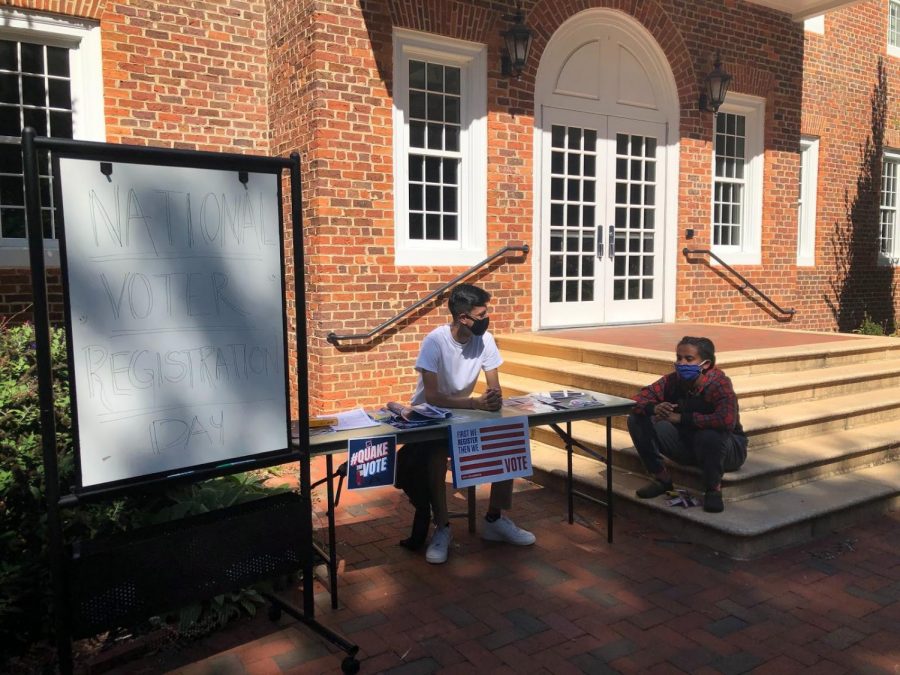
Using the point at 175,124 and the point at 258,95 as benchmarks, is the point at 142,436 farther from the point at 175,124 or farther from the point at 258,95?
the point at 258,95

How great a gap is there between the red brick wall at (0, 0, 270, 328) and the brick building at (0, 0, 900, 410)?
0.02 metres

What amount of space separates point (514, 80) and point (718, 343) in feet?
12.0

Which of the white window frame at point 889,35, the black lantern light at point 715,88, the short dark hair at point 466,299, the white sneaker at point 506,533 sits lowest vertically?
the white sneaker at point 506,533

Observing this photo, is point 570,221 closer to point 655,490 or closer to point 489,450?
point 655,490

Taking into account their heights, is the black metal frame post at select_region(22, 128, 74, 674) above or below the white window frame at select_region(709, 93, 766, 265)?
below

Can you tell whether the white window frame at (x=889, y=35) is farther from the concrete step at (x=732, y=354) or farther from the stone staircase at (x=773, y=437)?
the stone staircase at (x=773, y=437)

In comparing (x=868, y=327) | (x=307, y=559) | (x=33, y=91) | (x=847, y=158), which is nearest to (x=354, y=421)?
(x=307, y=559)

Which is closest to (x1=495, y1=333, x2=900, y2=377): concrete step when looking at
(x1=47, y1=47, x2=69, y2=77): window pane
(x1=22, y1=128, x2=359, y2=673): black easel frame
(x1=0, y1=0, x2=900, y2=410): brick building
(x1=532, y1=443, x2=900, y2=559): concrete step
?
(x1=0, y1=0, x2=900, y2=410): brick building

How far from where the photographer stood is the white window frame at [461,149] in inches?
297

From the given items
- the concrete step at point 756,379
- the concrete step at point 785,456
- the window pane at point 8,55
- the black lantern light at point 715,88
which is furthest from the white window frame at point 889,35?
the window pane at point 8,55

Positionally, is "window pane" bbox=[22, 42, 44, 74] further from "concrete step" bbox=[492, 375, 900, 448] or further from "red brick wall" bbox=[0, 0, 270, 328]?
"concrete step" bbox=[492, 375, 900, 448]

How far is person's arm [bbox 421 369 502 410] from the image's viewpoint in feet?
14.0

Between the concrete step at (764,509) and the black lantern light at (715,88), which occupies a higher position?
the black lantern light at (715,88)

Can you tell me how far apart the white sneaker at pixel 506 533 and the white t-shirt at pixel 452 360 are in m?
0.84
